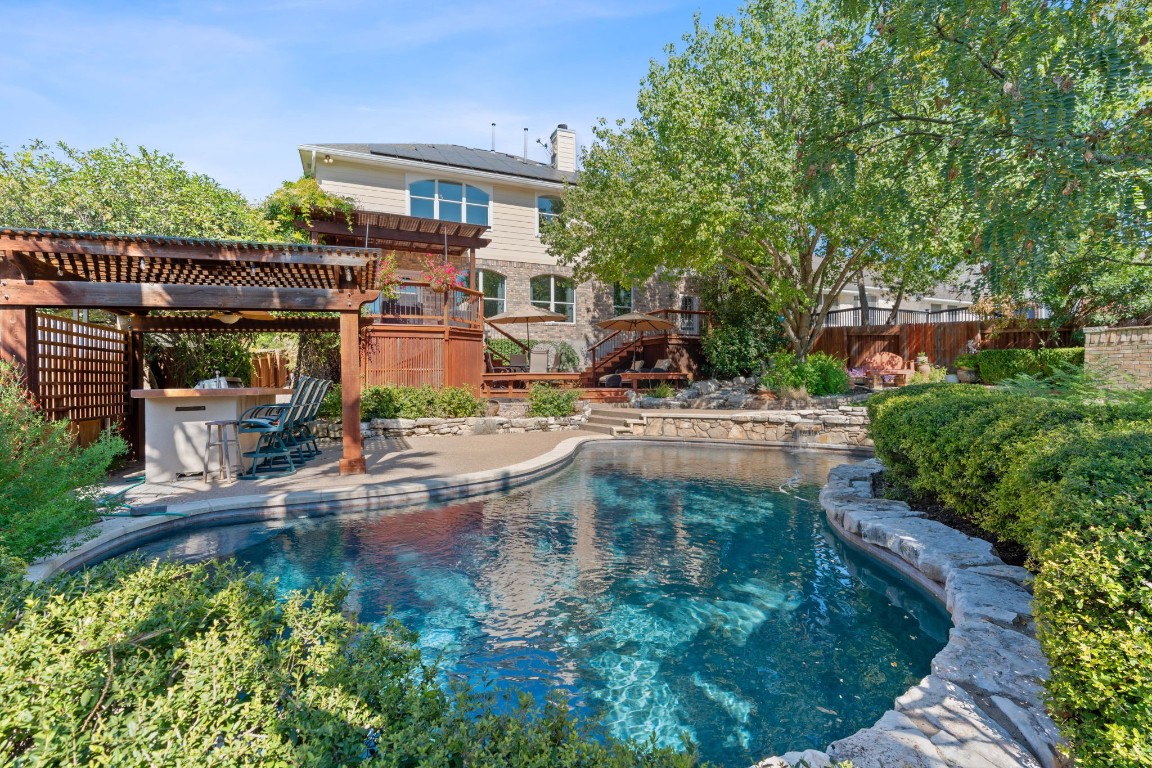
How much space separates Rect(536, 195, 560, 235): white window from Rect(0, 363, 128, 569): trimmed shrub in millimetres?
16119

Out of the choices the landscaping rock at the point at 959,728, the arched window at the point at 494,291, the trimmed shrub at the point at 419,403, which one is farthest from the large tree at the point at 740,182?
the landscaping rock at the point at 959,728

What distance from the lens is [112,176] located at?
40.0 ft

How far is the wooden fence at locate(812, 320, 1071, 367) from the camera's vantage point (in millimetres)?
15805

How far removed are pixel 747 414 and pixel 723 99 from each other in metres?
7.03

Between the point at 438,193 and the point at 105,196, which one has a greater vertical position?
the point at 438,193

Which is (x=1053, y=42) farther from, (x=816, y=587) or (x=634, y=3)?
(x=634, y=3)

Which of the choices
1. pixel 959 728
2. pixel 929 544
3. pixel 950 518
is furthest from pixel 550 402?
pixel 959 728

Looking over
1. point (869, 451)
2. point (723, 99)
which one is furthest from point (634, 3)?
point (869, 451)

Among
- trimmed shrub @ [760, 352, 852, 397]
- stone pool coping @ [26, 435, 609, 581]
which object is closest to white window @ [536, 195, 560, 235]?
trimmed shrub @ [760, 352, 852, 397]

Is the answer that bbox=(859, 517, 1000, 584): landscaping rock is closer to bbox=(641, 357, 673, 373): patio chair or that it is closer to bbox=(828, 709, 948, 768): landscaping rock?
bbox=(828, 709, 948, 768): landscaping rock

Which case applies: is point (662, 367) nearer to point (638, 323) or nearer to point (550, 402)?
point (638, 323)

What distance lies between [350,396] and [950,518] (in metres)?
7.00

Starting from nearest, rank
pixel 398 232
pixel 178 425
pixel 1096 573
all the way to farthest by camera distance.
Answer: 1. pixel 1096 573
2. pixel 178 425
3. pixel 398 232

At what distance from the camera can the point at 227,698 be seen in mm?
1579
